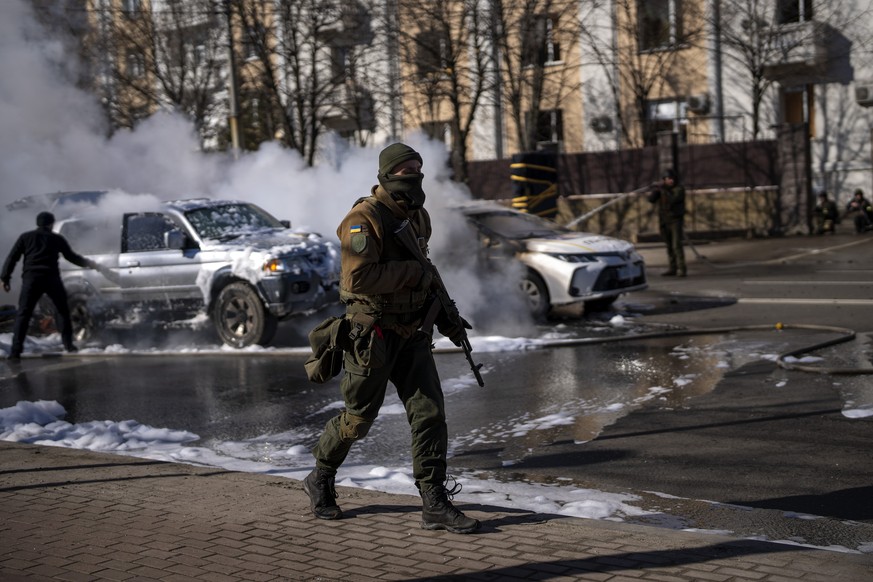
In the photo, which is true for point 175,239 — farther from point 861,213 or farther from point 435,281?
point 861,213

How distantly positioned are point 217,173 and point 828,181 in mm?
19548

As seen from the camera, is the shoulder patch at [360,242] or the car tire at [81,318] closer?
the shoulder patch at [360,242]

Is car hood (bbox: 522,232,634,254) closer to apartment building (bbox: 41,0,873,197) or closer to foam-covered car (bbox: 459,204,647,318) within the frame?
foam-covered car (bbox: 459,204,647,318)

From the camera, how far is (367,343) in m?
5.39

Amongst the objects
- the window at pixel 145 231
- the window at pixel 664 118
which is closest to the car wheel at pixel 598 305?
the window at pixel 145 231

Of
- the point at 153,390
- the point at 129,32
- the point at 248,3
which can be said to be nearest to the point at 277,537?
the point at 153,390

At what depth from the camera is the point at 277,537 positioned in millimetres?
Answer: 5328

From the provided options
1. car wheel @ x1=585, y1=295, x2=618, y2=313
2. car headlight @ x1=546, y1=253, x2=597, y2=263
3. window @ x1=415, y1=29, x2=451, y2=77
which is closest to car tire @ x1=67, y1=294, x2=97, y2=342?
car headlight @ x1=546, y1=253, x2=597, y2=263

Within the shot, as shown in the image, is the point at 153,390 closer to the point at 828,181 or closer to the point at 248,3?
the point at 248,3

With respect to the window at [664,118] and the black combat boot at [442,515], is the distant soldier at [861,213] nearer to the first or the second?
the window at [664,118]

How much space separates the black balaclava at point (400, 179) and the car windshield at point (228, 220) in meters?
7.91

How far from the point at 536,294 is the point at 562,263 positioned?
0.52 metres

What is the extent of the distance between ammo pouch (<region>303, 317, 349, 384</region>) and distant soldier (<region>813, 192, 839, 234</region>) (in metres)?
22.1

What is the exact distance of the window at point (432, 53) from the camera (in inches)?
981
